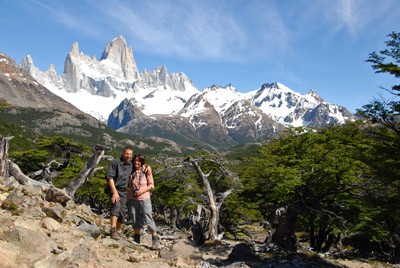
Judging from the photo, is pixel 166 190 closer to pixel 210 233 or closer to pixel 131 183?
pixel 210 233

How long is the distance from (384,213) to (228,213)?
22.2 meters

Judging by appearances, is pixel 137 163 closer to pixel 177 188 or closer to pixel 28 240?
pixel 28 240

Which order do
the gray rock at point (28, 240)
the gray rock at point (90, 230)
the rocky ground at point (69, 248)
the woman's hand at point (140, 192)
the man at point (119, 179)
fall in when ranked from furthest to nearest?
the man at point (119, 179), the woman's hand at point (140, 192), the gray rock at point (90, 230), the gray rock at point (28, 240), the rocky ground at point (69, 248)

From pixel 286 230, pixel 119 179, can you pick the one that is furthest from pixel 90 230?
pixel 286 230

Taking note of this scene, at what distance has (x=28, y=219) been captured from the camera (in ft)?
32.4

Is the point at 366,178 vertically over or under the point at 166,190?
over

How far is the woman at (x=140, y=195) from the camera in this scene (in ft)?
36.3

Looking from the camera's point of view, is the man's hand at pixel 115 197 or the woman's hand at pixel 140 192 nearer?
the man's hand at pixel 115 197

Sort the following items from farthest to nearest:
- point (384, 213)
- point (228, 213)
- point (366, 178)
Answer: point (228, 213), point (366, 178), point (384, 213)

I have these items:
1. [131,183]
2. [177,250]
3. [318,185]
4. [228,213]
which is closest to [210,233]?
[318,185]

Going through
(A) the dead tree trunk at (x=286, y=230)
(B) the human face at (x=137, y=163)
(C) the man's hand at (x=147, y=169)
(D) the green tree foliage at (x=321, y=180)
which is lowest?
(A) the dead tree trunk at (x=286, y=230)

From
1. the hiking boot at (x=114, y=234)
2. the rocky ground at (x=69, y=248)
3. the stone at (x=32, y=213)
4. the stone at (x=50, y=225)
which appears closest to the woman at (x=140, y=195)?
the hiking boot at (x=114, y=234)

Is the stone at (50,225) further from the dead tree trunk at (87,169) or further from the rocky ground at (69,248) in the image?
the dead tree trunk at (87,169)

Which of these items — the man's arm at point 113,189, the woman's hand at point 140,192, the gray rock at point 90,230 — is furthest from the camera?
the woman's hand at point 140,192
